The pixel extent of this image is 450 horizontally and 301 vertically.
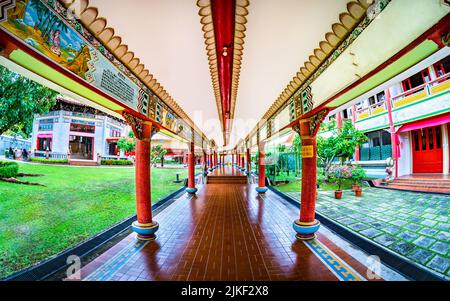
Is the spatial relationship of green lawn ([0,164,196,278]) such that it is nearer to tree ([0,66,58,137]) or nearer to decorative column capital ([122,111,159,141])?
tree ([0,66,58,137])

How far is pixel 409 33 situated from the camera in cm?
146

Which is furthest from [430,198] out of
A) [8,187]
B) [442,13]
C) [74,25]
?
[8,187]

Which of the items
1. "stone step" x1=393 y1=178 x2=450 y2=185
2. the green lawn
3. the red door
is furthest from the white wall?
the green lawn

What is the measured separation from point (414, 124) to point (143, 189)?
13.5 meters

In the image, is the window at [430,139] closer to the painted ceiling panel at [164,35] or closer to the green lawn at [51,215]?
the painted ceiling panel at [164,35]

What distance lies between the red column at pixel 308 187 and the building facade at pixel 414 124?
670 centimetres

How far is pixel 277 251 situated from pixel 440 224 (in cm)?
440

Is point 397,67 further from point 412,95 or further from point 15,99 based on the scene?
point 412,95

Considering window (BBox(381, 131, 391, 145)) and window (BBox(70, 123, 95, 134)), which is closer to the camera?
window (BBox(381, 131, 391, 145))

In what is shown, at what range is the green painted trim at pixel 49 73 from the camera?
1.44m

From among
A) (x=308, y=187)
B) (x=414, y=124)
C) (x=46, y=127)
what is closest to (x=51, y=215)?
(x=308, y=187)

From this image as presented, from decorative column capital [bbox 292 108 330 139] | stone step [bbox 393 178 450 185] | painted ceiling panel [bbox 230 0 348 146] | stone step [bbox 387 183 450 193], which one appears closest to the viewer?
painted ceiling panel [bbox 230 0 348 146]

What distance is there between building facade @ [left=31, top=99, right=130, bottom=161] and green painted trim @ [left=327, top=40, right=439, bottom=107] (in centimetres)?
1672

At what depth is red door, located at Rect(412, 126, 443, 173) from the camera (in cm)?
907
